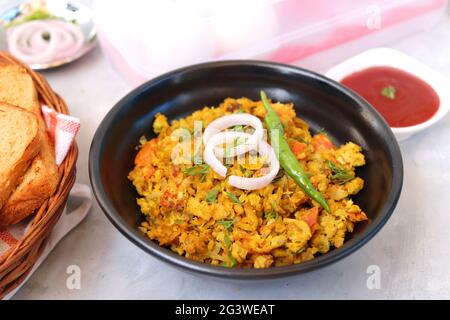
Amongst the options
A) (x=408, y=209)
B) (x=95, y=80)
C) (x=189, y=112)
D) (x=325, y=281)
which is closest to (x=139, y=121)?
(x=189, y=112)

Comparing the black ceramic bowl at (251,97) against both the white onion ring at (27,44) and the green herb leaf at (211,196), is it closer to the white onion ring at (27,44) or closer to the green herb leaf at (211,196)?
the green herb leaf at (211,196)

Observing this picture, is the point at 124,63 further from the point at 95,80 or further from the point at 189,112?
the point at 189,112

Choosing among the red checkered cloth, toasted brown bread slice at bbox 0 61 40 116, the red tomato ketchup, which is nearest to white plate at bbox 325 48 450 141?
the red tomato ketchup

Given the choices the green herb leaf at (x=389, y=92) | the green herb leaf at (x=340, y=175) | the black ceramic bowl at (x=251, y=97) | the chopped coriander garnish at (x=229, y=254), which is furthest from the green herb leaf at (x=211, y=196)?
the green herb leaf at (x=389, y=92)

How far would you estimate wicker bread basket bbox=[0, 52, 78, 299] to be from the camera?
1407 millimetres

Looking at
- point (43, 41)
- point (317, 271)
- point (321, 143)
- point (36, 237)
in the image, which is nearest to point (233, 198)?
point (317, 271)

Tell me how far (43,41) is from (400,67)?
1708 millimetres

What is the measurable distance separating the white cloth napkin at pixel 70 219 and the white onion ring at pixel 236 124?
50 cm

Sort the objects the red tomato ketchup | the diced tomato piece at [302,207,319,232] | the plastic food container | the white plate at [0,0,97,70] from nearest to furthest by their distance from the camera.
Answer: the diced tomato piece at [302,207,319,232] → the red tomato ketchup → the plastic food container → the white plate at [0,0,97,70]

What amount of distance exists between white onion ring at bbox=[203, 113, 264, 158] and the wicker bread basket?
461mm

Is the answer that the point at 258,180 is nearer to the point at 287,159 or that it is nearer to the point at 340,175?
the point at 287,159

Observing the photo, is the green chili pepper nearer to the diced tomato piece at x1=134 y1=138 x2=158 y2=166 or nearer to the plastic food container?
the diced tomato piece at x1=134 y1=138 x2=158 y2=166

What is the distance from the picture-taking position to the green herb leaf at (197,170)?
5.32 ft

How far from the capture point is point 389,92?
6.88 ft
